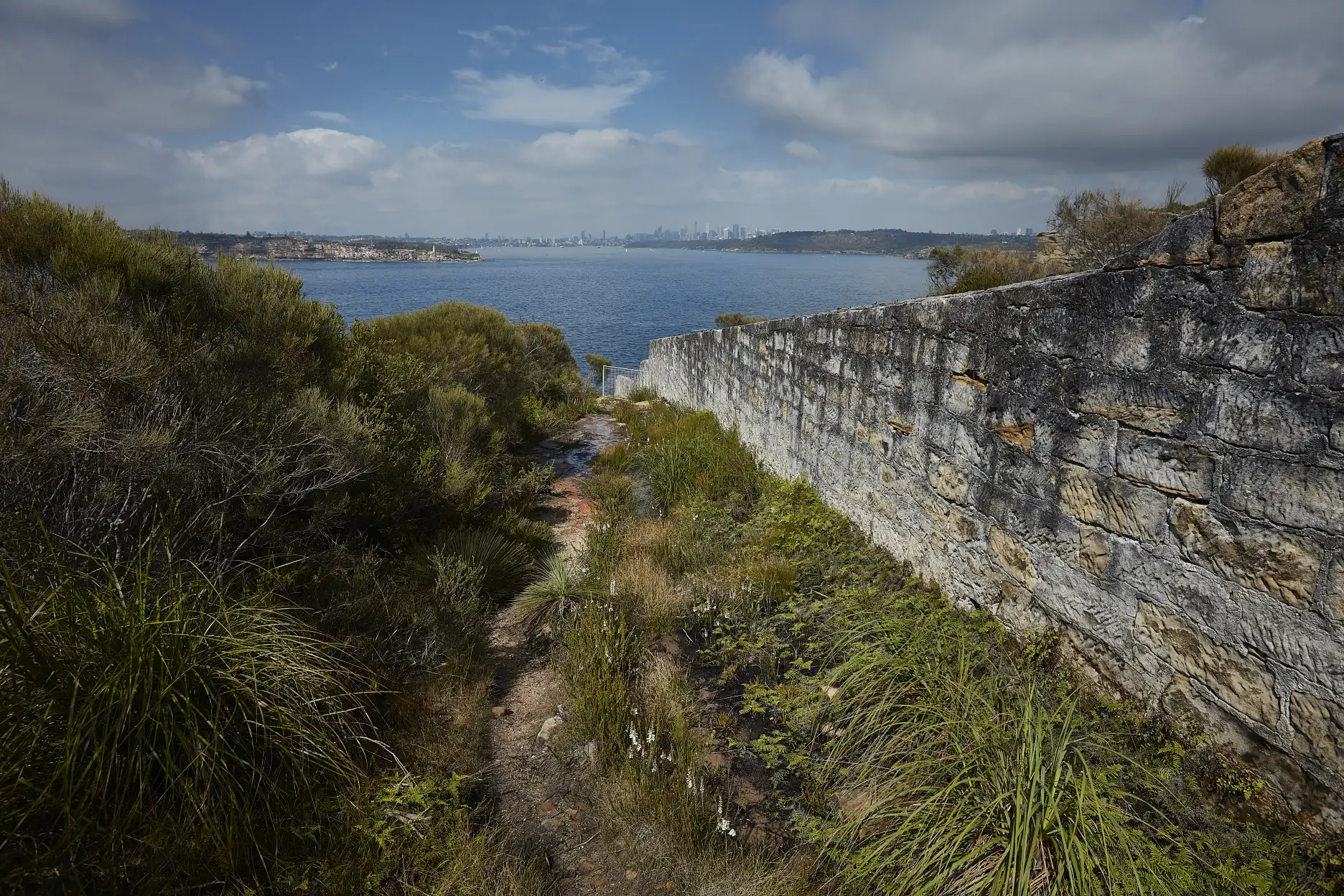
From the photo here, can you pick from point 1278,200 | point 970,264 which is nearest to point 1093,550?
point 1278,200

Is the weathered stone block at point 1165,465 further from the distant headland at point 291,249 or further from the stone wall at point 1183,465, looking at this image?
the distant headland at point 291,249

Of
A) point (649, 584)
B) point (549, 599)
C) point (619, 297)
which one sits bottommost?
point (549, 599)

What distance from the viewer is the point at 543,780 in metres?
3.05

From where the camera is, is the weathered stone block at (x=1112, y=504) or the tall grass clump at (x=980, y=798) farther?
the weathered stone block at (x=1112, y=504)

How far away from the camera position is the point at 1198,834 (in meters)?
1.94

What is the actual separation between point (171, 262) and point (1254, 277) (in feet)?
19.3

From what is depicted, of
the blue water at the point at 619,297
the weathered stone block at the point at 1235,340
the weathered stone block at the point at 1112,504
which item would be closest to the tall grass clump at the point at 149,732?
the weathered stone block at the point at 1112,504

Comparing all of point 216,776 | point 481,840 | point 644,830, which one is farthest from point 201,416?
point 644,830

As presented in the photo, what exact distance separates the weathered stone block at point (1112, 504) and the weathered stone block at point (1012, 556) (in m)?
0.35

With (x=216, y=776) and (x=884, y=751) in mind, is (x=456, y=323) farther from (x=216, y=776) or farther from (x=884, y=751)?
(x=884, y=751)

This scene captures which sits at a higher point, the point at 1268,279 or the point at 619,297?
the point at 619,297

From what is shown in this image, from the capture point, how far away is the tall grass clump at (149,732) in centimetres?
202

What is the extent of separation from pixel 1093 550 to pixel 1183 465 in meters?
0.53

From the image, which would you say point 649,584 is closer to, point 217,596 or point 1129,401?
point 217,596
